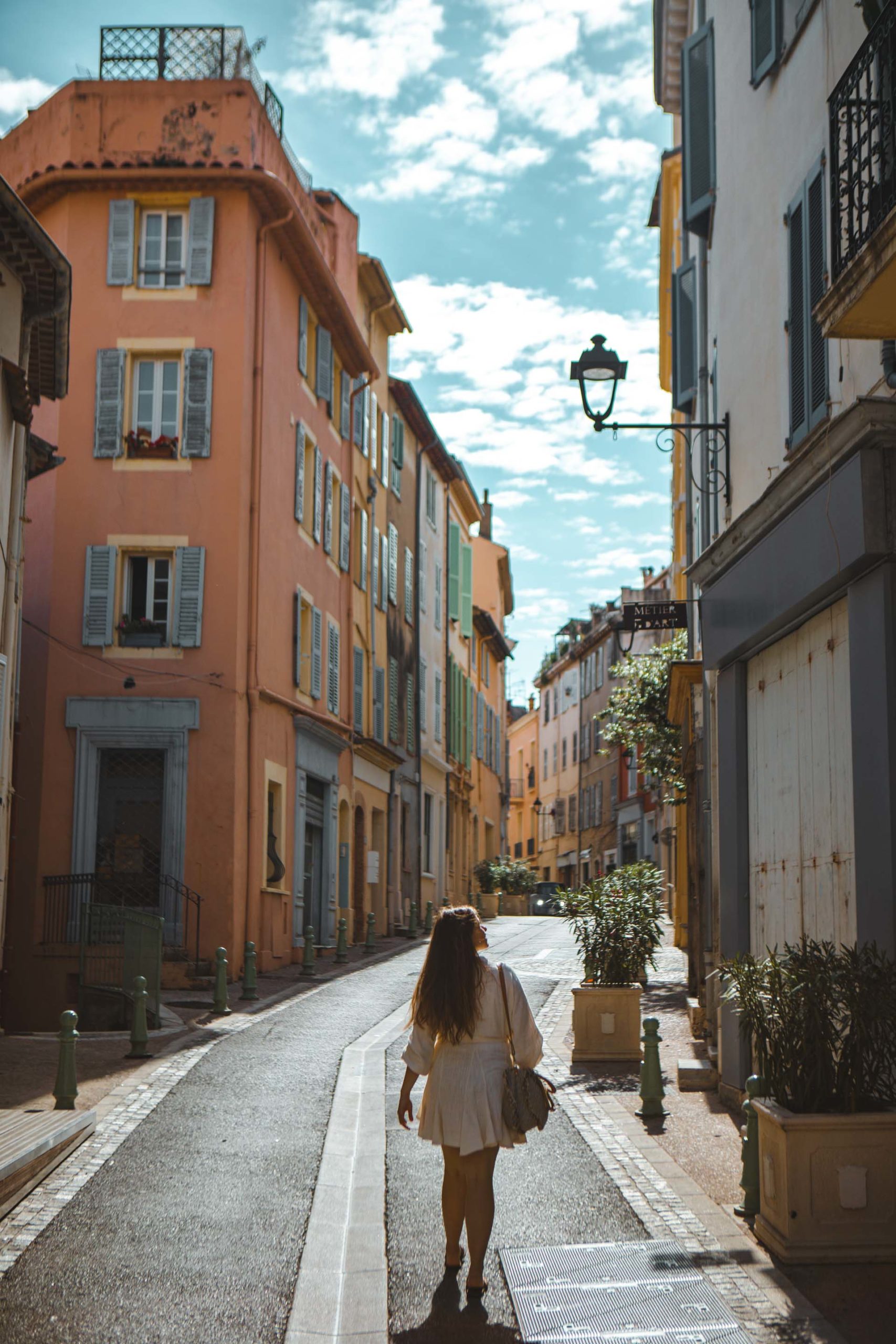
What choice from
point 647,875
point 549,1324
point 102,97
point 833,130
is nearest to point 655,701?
point 647,875

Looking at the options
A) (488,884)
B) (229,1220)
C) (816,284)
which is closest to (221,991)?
(229,1220)

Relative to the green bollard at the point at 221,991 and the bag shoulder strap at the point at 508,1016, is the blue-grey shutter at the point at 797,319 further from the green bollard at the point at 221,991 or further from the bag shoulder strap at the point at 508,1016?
the green bollard at the point at 221,991

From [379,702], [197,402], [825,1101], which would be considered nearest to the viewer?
[825,1101]

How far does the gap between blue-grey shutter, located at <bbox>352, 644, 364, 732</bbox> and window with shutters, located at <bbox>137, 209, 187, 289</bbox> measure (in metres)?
9.32

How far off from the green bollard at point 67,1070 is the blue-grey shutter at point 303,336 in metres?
17.6

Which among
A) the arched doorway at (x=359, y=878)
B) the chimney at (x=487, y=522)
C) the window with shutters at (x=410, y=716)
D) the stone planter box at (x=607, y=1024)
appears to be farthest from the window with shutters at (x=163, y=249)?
the chimney at (x=487, y=522)

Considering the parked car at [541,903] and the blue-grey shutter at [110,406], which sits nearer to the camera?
the blue-grey shutter at [110,406]

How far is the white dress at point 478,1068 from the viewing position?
6.29 metres

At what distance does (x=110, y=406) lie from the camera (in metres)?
23.0

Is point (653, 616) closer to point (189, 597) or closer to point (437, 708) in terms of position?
point (189, 597)

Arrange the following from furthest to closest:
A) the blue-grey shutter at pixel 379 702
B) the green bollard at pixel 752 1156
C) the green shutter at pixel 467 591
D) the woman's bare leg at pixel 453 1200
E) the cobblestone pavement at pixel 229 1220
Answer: the green shutter at pixel 467 591 → the blue-grey shutter at pixel 379 702 → the green bollard at pixel 752 1156 → the woman's bare leg at pixel 453 1200 → the cobblestone pavement at pixel 229 1220

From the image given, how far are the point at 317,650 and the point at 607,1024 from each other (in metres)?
14.7

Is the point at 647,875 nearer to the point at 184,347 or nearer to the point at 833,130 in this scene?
the point at 833,130

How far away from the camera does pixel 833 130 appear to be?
7996mm
